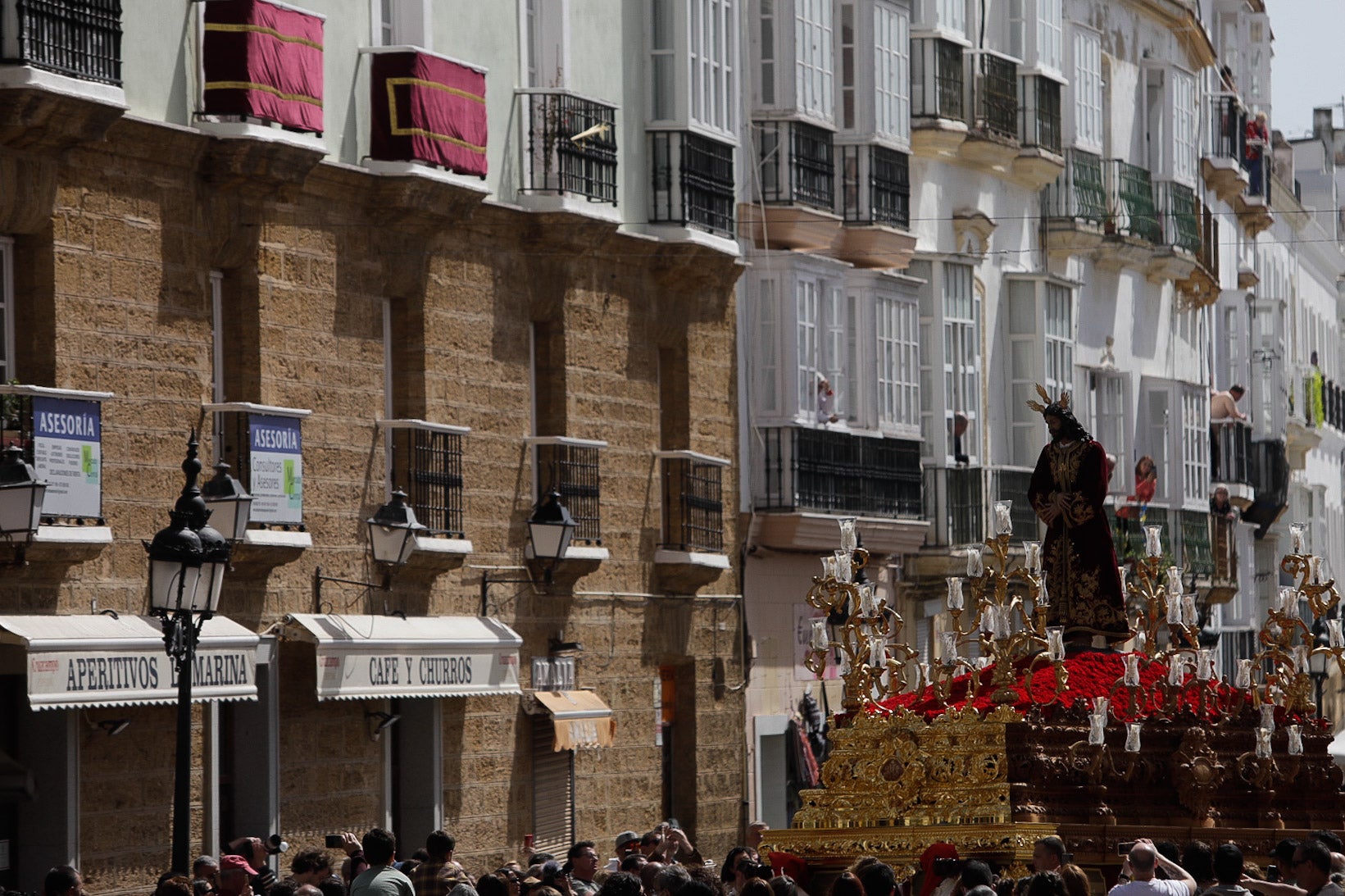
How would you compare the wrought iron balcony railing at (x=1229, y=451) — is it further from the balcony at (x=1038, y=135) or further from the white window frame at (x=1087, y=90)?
the balcony at (x=1038, y=135)

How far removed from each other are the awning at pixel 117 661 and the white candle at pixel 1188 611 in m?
6.05

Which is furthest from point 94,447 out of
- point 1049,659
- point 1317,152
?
point 1317,152

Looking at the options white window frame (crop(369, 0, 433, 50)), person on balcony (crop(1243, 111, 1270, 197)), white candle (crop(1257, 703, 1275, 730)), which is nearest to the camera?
white candle (crop(1257, 703, 1275, 730))

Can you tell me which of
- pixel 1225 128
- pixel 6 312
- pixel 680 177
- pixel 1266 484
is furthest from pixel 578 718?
pixel 1266 484

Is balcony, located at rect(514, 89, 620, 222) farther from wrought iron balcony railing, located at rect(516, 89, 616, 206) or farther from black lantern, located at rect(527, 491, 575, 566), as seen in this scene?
black lantern, located at rect(527, 491, 575, 566)

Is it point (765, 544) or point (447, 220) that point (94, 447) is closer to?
point (447, 220)

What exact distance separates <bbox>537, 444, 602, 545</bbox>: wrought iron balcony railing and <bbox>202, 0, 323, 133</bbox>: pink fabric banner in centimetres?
480

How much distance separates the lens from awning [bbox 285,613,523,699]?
20.8 meters

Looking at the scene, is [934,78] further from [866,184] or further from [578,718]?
[578,718]

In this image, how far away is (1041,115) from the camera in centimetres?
3353

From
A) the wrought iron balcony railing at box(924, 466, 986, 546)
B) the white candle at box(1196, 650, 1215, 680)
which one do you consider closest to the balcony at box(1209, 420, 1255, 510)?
the wrought iron balcony railing at box(924, 466, 986, 546)

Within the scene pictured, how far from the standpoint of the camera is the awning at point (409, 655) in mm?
20781

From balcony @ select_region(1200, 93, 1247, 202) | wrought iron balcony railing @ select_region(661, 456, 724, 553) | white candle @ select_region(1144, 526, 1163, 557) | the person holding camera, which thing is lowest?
the person holding camera

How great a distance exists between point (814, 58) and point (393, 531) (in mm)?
8707
